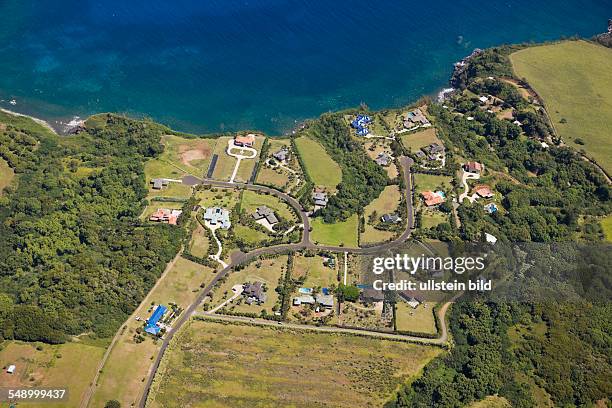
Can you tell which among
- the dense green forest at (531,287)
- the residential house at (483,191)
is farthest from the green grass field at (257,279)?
the residential house at (483,191)

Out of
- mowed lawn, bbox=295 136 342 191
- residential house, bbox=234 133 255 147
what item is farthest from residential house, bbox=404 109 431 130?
residential house, bbox=234 133 255 147

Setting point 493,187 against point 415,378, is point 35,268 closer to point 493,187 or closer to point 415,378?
point 415,378

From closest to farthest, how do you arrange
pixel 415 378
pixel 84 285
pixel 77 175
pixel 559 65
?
1. pixel 415 378
2. pixel 84 285
3. pixel 77 175
4. pixel 559 65

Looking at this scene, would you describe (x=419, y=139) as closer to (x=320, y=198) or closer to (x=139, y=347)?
Result: (x=320, y=198)

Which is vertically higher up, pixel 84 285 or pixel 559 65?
pixel 559 65

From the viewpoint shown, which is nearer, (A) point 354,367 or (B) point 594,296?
(A) point 354,367

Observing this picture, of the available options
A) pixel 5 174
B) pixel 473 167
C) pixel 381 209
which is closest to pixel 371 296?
pixel 381 209

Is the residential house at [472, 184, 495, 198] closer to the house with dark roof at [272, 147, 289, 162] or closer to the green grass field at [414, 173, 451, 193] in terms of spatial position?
the green grass field at [414, 173, 451, 193]

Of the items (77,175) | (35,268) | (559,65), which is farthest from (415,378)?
(559,65)
